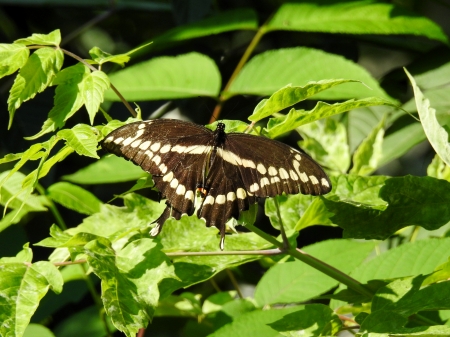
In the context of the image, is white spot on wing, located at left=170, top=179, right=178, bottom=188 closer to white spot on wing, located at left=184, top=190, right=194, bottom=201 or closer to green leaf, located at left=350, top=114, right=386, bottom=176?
white spot on wing, located at left=184, top=190, right=194, bottom=201

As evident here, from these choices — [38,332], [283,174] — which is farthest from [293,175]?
[38,332]

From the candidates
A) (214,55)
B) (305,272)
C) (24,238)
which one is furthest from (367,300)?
(214,55)

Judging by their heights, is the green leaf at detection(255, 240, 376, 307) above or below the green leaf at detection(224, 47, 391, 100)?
below

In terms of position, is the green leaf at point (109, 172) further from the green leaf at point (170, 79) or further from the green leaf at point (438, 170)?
the green leaf at point (438, 170)

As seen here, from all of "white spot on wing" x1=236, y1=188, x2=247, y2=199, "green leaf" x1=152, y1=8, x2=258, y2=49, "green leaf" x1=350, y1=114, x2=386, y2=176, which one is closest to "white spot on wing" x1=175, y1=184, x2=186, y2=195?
"white spot on wing" x1=236, y1=188, x2=247, y2=199

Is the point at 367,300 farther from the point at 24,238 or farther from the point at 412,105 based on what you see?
the point at 24,238
